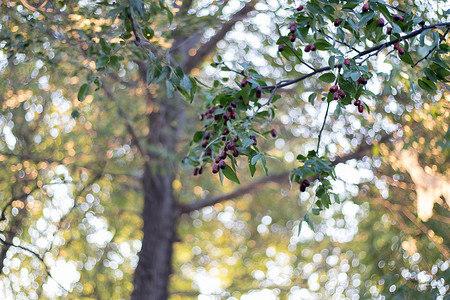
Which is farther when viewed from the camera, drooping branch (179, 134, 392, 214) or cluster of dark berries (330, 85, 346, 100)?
drooping branch (179, 134, 392, 214)

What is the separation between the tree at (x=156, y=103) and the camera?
7.46 feet

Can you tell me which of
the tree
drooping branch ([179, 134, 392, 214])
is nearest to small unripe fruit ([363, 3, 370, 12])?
the tree

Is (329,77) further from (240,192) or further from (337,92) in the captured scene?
(240,192)

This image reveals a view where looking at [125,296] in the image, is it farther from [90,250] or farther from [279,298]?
[279,298]

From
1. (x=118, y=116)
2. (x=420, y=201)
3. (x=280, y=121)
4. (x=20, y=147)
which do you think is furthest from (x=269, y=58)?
(x=420, y=201)

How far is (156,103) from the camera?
6.48m

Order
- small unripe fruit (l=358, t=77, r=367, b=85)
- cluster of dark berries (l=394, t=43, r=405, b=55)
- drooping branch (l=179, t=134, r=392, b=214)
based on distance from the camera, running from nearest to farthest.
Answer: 1. small unripe fruit (l=358, t=77, r=367, b=85)
2. cluster of dark berries (l=394, t=43, r=405, b=55)
3. drooping branch (l=179, t=134, r=392, b=214)

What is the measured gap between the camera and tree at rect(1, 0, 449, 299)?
2.27 meters

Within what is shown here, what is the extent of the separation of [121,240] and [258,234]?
233 centimetres

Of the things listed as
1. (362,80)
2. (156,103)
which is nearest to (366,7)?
(362,80)

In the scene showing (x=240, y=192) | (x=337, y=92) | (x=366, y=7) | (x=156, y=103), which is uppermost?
(x=366, y=7)

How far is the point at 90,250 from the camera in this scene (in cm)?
720

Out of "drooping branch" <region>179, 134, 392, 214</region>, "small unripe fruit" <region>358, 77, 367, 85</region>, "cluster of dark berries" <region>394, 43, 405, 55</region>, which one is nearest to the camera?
"small unripe fruit" <region>358, 77, 367, 85</region>

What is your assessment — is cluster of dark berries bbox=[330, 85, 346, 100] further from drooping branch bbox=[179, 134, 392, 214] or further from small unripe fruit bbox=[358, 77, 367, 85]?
drooping branch bbox=[179, 134, 392, 214]
